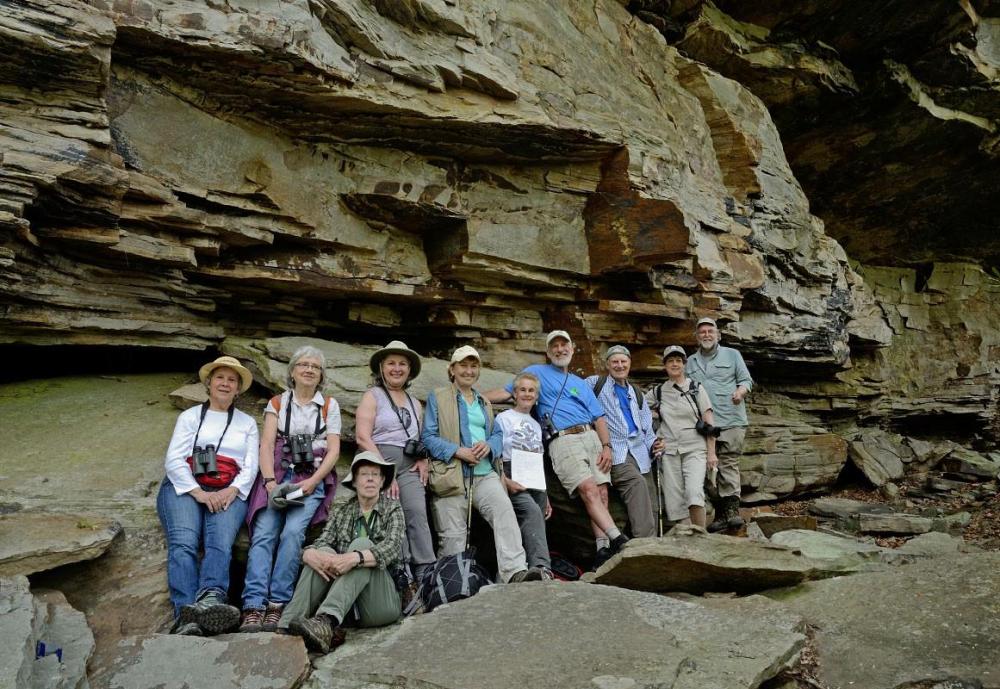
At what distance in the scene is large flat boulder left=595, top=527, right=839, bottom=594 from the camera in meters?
5.66

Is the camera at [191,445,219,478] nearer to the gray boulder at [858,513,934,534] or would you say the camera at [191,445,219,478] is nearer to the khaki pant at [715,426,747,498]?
the khaki pant at [715,426,747,498]

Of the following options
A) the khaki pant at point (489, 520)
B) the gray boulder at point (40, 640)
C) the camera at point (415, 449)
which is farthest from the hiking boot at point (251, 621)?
the camera at point (415, 449)

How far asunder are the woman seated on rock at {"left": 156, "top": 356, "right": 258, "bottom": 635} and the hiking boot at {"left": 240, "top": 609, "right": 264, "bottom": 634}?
3.4 inches

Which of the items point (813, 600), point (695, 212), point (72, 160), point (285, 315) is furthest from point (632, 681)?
point (695, 212)

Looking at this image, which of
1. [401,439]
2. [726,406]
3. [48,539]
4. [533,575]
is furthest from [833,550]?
[48,539]

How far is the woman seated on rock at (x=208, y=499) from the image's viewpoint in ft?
15.6

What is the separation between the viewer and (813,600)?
5.49 metres

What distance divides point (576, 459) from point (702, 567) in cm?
Answer: 187

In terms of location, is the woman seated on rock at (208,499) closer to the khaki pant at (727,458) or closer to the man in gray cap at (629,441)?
the man in gray cap at (629,441)

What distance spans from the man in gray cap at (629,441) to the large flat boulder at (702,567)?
129cm

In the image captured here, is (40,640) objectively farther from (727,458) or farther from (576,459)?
(727,458)

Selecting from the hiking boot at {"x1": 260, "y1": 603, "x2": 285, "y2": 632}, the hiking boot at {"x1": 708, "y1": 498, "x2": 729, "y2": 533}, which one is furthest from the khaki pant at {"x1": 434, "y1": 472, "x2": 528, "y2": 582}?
the hiking boot at {"x1": 708, "y1": 498, "x2": 729, "y2": 533}

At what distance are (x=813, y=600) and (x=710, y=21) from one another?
13.9 metres

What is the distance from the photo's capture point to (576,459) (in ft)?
23.2
